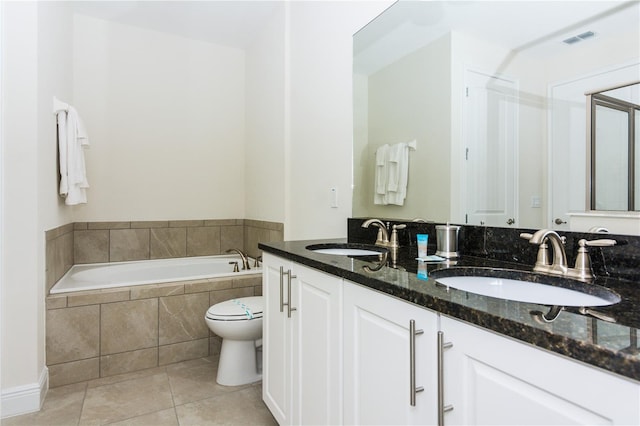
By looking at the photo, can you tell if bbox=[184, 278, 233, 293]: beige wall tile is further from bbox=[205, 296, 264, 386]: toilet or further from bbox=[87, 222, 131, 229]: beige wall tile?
bbox=[87, 222, 131, 229]: beige wall tile

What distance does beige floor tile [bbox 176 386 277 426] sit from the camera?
6.07 feet

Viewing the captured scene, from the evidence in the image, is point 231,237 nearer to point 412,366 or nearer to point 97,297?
point 97,297

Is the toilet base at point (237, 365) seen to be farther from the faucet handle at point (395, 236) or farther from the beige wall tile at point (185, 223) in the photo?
the beige wall tile at point (185, 223)

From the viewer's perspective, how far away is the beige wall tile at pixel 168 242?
136 inches

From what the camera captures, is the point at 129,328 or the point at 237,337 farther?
the point at 129,328

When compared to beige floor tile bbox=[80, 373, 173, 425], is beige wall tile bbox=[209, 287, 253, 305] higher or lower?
higher

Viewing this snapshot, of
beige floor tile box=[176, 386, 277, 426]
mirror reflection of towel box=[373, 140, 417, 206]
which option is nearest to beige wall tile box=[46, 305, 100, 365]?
beige floor tile box=[176, 386, 277, 426]

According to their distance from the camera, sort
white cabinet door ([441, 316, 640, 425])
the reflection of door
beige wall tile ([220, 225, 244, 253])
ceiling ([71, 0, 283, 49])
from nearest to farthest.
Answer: white cabinet door ([441, 316, 640, 425])
the reflection of door
ceiling ([71, 0, 283, 49])
beige wall tile ([220, 225, 244, 253])

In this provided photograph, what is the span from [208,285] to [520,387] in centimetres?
228

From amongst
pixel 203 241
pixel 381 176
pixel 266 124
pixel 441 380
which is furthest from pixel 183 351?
pixel 441 380

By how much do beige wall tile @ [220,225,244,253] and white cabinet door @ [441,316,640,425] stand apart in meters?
3.23

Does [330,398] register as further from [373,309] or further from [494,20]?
[494,20]

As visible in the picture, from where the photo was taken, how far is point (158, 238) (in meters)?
3.47

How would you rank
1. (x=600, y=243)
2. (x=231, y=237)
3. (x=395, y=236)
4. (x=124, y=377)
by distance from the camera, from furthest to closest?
(x=231, y=237)
(x=124, y=377)
(x=395, y=236)
(x=600, y=243)
